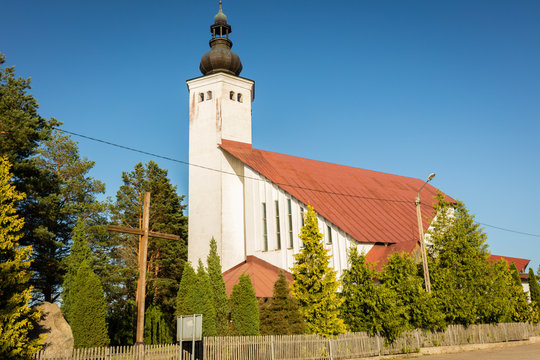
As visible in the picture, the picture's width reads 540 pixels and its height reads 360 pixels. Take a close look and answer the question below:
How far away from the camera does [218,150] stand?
3419cm

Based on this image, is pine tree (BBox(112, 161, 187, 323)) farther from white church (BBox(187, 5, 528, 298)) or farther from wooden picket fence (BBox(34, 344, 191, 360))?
wooden picket fence (BBox(34, 344, 191, 360))

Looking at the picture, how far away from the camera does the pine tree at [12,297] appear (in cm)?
1327

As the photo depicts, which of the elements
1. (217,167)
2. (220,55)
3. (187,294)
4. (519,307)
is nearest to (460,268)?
(519,307)

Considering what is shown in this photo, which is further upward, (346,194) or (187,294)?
(346,194)

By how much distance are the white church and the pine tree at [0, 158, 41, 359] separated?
1490 centimetres

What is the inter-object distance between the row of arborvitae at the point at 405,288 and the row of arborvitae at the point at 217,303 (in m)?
3.16

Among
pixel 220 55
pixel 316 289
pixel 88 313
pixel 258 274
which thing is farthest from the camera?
pixel 220 55

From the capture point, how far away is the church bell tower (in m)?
32.9

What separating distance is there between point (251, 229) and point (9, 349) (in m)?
19.7

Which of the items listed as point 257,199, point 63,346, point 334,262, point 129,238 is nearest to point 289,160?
point 257,199

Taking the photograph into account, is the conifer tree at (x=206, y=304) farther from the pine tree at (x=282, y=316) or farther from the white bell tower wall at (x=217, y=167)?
the white bell tower wall at (x=217, y=167)

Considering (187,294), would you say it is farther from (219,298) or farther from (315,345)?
(315,345)

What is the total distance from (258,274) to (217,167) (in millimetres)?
9011

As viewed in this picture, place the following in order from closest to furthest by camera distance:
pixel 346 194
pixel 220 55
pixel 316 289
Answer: pixel 316 289
pixel 346 194
pixel 220 55
